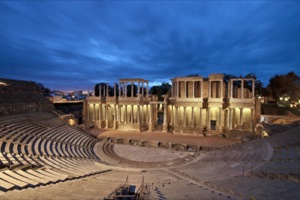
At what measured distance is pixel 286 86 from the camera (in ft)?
165

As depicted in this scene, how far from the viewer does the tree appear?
4806 centimetres

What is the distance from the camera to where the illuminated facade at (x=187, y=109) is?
3022 centimetres

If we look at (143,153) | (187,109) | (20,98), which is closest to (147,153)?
(143,153)

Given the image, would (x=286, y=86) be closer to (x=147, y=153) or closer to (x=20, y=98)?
(x=147, y=153)

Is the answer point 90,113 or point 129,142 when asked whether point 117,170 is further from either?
point 90,113

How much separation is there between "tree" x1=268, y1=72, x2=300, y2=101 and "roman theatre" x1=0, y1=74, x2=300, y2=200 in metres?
20.3

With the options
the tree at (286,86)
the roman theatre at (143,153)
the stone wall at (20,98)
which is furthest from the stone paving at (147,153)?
→ the tree at (286,86)

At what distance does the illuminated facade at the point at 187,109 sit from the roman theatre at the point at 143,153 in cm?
19

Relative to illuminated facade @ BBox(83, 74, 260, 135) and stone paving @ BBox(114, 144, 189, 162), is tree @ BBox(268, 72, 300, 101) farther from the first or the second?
stone paving @ BBox(114, 144, 189, 162)

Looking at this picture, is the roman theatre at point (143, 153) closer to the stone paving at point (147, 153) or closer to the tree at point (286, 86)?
the stone paving at point (147, 153)

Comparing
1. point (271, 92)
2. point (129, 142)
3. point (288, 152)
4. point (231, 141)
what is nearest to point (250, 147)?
point (288, 152)

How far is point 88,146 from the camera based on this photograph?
2338cm

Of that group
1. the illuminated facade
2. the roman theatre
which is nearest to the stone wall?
the roman theatre

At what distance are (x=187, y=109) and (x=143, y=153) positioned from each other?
17505mm
